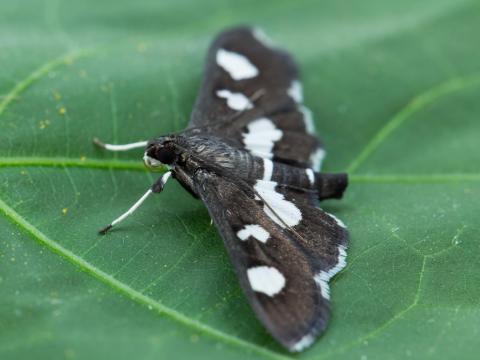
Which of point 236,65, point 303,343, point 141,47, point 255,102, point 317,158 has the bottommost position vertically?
point 303,343

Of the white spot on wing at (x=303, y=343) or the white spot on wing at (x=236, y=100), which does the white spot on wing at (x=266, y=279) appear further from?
the white spot on wing at (x=236, y=100)

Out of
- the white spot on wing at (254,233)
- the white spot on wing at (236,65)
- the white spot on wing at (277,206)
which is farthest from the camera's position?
the white spot on wing at (236,65)

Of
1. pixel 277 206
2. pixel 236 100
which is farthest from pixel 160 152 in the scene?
pixel 236 100

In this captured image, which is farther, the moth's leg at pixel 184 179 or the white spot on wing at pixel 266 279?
the moth's leg at pixel 184 179

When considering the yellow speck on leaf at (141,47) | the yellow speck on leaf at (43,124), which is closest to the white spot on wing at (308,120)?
the yellow speck on leaf at (141,47)

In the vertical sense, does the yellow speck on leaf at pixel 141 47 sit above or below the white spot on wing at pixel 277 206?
above

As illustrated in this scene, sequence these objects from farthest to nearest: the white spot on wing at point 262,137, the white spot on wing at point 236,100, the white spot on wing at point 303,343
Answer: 1. the white spot on wing at point 236,100
2. the white spot on wing at point 262,137
3. the white spot on wing at point 303,343

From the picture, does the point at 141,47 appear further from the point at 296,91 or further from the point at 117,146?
the point at 296,91

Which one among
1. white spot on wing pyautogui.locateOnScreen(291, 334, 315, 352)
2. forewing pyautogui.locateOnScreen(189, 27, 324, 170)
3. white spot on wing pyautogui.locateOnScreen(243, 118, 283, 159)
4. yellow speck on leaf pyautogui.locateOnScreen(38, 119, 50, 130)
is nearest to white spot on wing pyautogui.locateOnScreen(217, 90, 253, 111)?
forewing pyautogui.locateOnScreen(189, 27, 324, 170)
